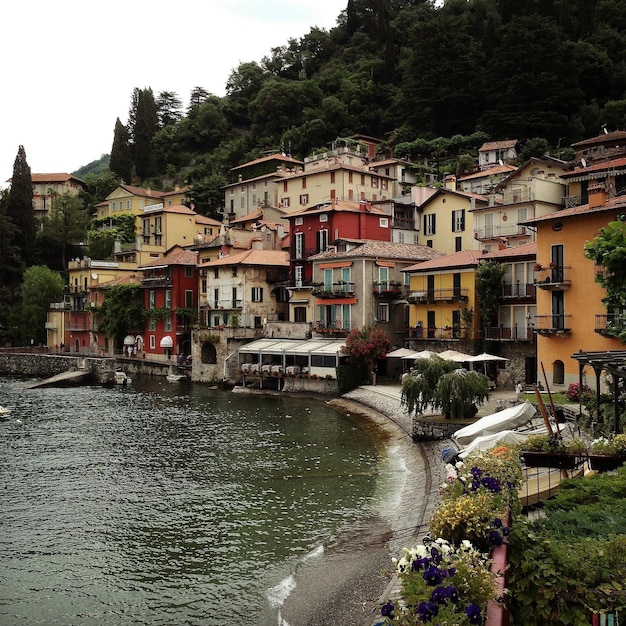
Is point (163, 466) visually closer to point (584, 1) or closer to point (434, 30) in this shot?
point (434, 30)

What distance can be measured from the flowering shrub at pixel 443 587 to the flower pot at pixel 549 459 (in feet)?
27.2

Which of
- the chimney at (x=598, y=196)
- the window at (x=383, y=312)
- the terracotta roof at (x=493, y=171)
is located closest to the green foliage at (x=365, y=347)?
the window at (x=383, y=312)

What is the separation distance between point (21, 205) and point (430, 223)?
55969 mm

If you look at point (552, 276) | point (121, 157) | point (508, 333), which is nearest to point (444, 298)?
point (508, 333)

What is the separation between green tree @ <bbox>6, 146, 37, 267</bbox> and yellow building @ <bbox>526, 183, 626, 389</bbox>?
71.5m

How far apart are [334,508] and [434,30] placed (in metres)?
85.2

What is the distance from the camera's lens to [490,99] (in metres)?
81.9

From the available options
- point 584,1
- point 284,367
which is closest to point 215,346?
point 284,367

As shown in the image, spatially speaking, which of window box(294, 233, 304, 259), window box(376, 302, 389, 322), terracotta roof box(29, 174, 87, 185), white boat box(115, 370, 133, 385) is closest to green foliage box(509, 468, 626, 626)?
window box(376, 302, 389, 322)

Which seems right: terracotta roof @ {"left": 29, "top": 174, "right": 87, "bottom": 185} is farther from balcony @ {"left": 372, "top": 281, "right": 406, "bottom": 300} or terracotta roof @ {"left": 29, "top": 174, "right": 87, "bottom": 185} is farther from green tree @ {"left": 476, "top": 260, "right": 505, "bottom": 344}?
green tree @ {"left": 476, "top": 260, "right": 505, "bottom": 344}

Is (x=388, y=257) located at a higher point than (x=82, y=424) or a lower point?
higher

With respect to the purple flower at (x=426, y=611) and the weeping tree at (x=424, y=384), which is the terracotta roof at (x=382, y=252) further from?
the purple flower at (x=426, y=611)

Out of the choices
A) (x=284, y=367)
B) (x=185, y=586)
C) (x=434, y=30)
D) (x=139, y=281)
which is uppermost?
(x=434, y=30)

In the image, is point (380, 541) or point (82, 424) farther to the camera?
point (82, 424)
